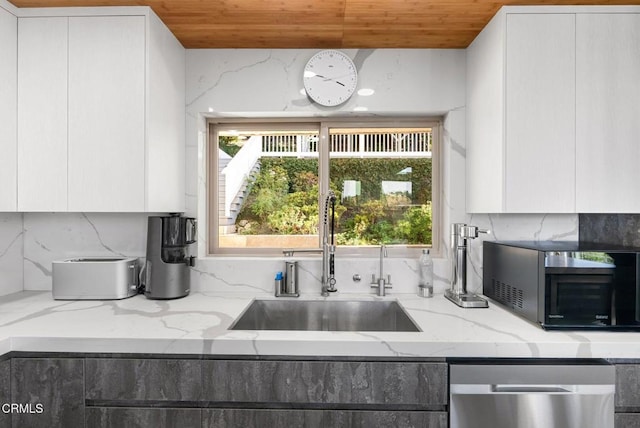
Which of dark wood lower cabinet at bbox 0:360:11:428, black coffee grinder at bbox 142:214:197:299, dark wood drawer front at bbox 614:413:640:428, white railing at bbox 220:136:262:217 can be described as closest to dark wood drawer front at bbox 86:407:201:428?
dark wood lower cabinet at bbox 0:360:11:428

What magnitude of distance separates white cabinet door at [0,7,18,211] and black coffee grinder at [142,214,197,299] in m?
0.59

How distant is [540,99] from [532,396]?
3.90 ft

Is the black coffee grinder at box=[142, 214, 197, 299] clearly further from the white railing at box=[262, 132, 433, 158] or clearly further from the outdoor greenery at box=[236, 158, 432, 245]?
the white railing at box=[262, 132, 433, 158]

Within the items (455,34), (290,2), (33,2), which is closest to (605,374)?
(455,34)

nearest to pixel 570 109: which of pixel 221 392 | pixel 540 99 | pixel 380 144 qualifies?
pixel 540 99

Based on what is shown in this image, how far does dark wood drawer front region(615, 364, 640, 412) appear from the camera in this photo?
130 cm

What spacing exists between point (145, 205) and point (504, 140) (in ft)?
5.27

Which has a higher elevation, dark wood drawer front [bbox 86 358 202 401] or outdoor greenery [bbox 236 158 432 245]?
outdoor greenery [bbox 236 158 432 245]

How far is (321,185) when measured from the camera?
225 centimetres

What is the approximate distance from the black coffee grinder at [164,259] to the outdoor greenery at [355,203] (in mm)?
480

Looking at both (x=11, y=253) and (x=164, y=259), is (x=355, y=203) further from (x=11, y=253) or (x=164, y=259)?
(x=11, y=253)

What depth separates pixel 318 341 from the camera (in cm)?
131

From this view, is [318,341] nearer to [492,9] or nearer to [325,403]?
[325,403]

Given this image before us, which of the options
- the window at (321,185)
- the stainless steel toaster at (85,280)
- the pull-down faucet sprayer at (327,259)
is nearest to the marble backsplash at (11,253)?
the stainless steel toaster at (85,280)
